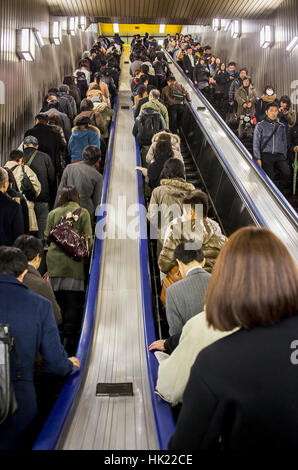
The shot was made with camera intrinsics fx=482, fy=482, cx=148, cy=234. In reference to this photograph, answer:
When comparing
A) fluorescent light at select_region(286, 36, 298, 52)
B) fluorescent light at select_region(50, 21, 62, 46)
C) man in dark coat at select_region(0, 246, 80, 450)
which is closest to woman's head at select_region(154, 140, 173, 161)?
man in dark coat at select_region(0, 246, 80, 450)

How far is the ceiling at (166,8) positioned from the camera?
15188mm

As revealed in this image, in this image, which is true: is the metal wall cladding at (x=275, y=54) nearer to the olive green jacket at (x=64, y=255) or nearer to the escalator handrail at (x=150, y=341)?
the escalator handrail at (x=150, y=341)

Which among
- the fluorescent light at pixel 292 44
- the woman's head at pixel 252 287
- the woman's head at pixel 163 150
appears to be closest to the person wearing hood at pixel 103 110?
the woman's head at pixel 163 150

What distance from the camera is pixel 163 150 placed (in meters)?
6.72

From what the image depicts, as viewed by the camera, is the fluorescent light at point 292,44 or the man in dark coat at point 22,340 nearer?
the man in dark coat at point 22,340

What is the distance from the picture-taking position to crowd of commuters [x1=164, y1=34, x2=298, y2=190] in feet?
26.7

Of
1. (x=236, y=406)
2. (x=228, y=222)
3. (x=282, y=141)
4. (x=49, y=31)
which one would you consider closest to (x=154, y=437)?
(x=236, y=406)

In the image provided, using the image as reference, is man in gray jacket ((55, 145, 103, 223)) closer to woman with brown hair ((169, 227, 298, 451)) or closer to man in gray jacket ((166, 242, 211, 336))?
man in gray jacket ((166, 242, 211, 336))

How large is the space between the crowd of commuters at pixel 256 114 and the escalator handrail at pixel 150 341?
225cm

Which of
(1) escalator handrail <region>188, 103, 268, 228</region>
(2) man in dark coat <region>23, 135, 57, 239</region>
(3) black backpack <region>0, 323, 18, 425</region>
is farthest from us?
(2) man in dark coat <region>23, 135, 57, 239</region>

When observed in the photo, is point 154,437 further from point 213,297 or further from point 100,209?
point 100,209

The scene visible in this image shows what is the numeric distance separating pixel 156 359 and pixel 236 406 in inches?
91.2

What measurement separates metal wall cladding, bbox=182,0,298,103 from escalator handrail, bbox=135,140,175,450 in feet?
24.5

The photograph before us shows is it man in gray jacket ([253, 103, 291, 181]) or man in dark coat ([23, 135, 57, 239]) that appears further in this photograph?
man in gray jacket ([253, 103, 291, 181])
